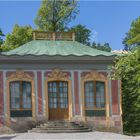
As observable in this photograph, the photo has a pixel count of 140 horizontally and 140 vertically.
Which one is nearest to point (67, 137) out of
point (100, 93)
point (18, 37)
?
point (100, 93)

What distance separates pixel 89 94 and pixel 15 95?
412 cm

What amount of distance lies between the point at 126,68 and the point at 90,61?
543 centimetres

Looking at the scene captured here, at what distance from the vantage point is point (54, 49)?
26656 mm

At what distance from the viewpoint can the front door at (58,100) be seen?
81.3 feet

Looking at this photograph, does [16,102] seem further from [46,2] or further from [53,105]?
[46,2]

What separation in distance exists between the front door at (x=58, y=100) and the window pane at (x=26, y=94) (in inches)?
46.1

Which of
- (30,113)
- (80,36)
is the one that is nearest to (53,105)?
(30,113)

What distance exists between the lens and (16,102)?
80.0 feet

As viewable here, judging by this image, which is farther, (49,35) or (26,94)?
(49,35)

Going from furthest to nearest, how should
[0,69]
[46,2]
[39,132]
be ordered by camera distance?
[46,2] → [0,69] → [39,132]

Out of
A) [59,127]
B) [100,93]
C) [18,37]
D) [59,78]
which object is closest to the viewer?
[59,127]

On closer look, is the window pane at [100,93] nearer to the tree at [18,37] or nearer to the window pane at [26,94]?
the window pane at [26,94]

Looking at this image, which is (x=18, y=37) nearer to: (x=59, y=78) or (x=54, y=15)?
(x=54, y=15)

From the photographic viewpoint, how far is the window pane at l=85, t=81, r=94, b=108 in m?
24.9
